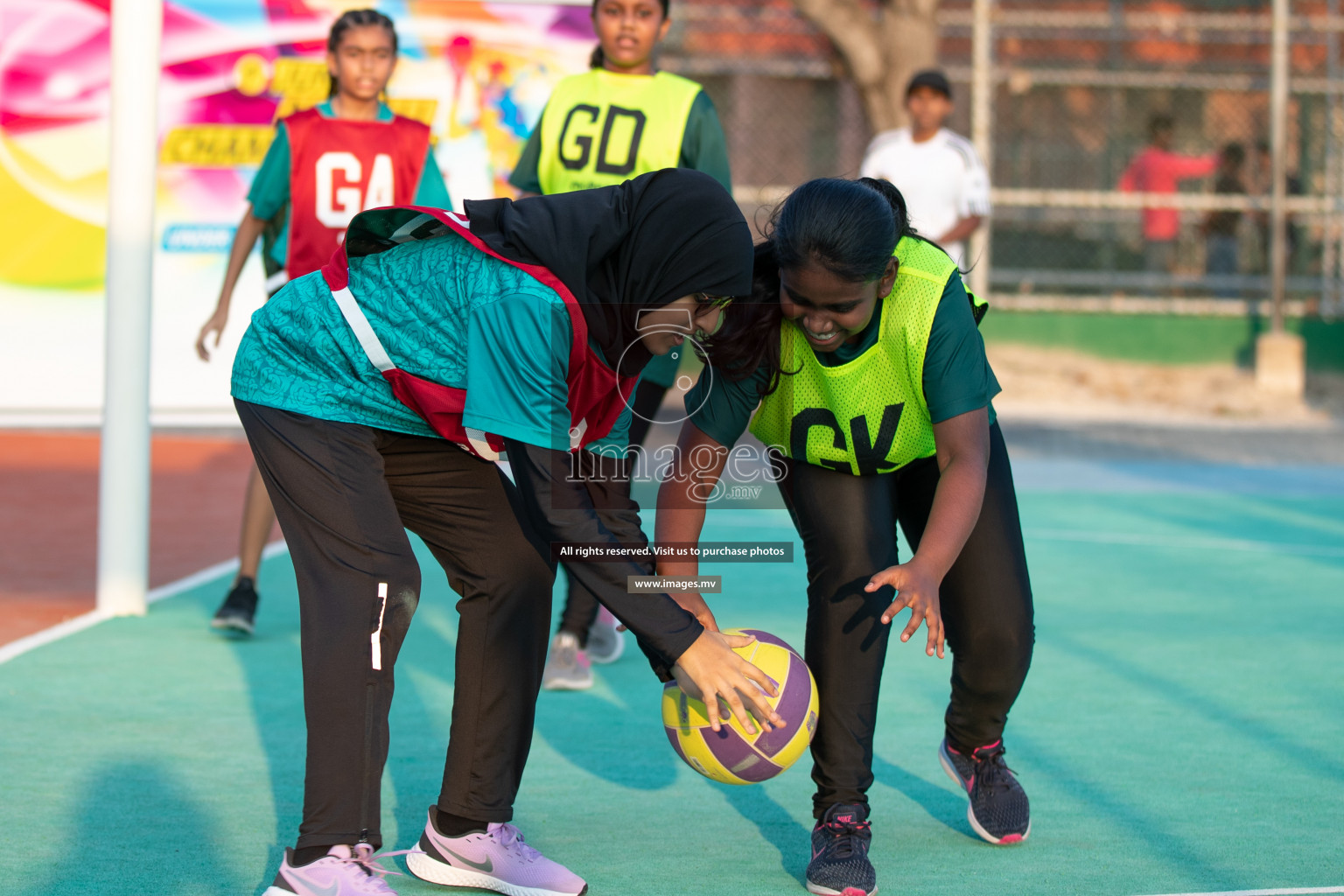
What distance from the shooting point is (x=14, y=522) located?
8.13m

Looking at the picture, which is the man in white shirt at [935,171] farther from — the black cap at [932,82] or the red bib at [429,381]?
the red bib at [429,381]

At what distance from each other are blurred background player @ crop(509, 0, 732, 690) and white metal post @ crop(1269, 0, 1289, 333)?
10385 millimetres

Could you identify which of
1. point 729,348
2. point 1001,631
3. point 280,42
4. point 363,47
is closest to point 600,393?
Answer: point 729,348

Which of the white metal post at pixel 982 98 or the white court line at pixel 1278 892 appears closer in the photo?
the white court line at pixel 1278 892

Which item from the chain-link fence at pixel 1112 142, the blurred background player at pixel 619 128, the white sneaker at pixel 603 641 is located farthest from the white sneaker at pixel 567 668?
the chain-link fence at pixel 1112 142

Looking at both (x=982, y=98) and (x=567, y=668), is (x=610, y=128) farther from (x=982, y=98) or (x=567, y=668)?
(x=982, y=98)

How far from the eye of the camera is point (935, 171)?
8.95 metres

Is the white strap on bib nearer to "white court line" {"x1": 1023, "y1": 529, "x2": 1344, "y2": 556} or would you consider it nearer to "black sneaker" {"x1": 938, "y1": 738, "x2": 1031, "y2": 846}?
"black sneaker" {"x1": 938, "y1": 738, "x2": 1031, "y2": 846}

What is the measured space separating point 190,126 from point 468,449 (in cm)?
784

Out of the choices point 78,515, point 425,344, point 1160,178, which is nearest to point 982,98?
point 1160,178

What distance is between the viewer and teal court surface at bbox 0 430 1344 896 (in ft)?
12.0

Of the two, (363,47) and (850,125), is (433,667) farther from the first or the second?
(850,125)

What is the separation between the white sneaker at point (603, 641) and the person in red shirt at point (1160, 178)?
1099 cm

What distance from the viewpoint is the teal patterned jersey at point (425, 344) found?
9.49 ft
